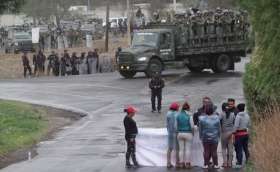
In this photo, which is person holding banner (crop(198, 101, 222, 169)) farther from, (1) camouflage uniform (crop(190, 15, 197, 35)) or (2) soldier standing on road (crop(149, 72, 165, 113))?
(1) camouflage uniform (crop(190, 15, 197, 35))

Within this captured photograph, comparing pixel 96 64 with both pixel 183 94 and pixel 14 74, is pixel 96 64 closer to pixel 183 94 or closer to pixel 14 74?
pixel 14 74

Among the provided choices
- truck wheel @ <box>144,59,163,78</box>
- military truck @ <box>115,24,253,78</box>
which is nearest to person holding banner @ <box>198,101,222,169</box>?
military truck @ <box>115,24,253,78</box>

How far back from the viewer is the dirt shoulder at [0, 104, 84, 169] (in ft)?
55.8

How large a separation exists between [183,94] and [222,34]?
7.33 metres

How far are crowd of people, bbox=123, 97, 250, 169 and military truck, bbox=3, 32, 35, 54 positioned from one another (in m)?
37.8

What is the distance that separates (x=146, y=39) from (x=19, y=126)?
12157 millimetres

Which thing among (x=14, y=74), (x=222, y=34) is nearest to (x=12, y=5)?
(x=222, y=34)

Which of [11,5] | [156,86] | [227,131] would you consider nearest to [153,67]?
[156,86]

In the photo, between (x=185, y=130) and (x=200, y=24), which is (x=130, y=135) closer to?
(x=185, y=130)

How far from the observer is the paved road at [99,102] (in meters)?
16.1

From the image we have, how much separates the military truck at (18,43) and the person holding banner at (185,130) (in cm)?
3846

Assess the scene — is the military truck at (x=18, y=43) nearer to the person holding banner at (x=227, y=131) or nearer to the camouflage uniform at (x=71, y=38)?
the camouflage uniform at (x=71, y=38)

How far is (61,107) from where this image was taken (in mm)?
25266

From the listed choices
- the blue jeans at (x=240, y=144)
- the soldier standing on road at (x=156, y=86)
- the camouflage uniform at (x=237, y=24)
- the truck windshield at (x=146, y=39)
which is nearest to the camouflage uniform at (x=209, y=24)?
the camouflage uniform at (x=237, y=24)
